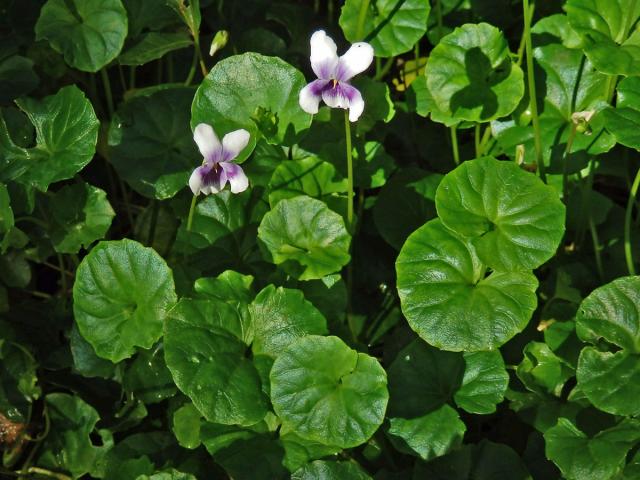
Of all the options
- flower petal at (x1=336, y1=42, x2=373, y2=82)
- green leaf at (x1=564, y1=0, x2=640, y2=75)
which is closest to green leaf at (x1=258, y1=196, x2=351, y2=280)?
flower petal at (x1=336, y1=42, x2=373, y2=82)

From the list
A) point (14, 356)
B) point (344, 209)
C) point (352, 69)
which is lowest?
point (14, 356)

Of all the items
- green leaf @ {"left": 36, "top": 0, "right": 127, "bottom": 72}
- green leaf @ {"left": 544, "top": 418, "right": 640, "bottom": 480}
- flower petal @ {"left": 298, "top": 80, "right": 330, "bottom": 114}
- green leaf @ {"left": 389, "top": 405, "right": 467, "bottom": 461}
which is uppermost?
flower petal @ {"left": 298, "top": 80, "right": 330, "bottom": 114}

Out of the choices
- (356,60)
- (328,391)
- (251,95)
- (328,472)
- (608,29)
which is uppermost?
(356,60)

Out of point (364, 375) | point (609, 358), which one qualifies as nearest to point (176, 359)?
point (364, 375)

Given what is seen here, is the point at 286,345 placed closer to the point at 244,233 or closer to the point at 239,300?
the point at 239,300

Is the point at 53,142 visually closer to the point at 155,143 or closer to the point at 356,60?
the point at 155,143

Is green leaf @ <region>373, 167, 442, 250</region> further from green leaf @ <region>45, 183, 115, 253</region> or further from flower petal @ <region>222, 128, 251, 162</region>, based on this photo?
green leaf @ <region>45, 183, 115, 253</region>

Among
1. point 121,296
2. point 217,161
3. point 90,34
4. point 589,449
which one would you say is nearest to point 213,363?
point 121,296
